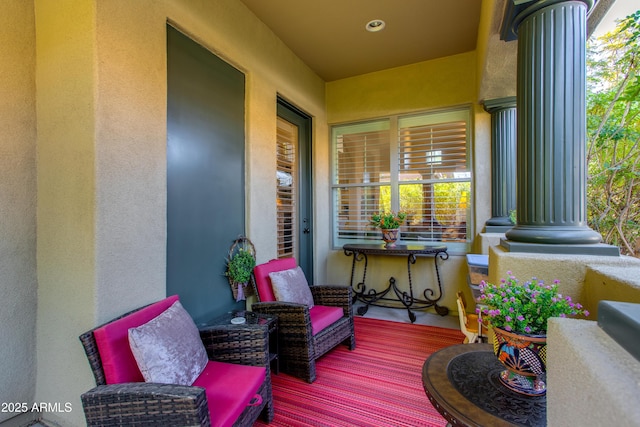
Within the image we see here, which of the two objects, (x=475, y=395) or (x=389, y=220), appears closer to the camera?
(x=475, y=395)

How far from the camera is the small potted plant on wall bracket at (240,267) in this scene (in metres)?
2.62

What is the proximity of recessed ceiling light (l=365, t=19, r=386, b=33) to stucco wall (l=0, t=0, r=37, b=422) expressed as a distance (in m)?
2.76

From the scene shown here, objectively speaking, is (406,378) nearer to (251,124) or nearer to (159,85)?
(251,124)

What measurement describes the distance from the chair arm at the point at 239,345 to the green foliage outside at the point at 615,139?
3948 millimetres

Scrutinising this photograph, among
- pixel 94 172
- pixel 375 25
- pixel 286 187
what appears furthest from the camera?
pixel 286 187

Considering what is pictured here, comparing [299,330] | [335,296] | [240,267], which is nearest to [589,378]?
[299,330]

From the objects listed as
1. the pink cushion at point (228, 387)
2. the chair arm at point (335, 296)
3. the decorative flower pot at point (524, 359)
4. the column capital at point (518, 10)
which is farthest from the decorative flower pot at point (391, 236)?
the decorative flower pot at point (524, 359)

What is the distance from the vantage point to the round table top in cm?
99

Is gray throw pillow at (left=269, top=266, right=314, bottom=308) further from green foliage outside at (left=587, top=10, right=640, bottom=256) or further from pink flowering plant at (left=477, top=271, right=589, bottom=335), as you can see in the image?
green foliage outside at (left=587, top=10, right=640, bottom=256)

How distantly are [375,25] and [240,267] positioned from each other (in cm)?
283

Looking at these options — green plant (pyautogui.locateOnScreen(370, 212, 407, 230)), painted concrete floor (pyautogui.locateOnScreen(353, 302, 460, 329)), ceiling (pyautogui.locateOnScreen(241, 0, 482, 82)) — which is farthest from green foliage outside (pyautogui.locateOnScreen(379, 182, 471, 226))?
ceiling (pyautogui.locateOnScreen(241, 0, 482, 82))

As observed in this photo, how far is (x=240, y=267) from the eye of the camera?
2.63 meters

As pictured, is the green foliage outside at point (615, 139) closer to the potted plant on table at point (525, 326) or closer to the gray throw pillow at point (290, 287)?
the potted plant on table at point (525, 326)

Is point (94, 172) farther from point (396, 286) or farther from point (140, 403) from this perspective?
point (396, 286)
